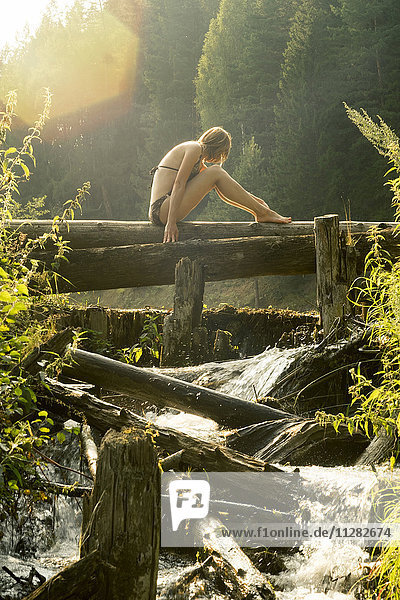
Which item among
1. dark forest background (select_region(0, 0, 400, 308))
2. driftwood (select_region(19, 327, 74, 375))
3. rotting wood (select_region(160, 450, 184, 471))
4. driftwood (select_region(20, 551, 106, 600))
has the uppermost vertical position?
dark forest background (select_region(0, 0, 400, 308))

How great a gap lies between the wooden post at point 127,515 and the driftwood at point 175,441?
92cm

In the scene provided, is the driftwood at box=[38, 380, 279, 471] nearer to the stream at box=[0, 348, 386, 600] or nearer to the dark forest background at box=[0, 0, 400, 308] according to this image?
the stream at box=[0, 348, 386, 600]

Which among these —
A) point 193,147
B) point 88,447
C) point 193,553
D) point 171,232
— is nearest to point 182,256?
point 171,232

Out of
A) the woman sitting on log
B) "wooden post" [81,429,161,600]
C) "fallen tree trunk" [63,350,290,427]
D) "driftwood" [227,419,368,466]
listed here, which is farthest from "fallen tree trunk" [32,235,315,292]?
"wooden post" [81,429,161,600]

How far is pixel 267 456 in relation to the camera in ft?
12.7

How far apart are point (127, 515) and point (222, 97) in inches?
887

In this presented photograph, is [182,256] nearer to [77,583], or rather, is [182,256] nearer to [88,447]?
[88,447]

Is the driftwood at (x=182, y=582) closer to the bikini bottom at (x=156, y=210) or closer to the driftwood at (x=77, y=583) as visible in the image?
the driftwood at (x=77, y=583)

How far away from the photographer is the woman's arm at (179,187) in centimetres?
689

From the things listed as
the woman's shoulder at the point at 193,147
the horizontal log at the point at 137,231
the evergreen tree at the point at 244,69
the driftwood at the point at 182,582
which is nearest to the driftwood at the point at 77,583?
the driftwood at the point at 182,582

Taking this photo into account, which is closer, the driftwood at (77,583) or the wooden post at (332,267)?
the driftwood at (77,583)

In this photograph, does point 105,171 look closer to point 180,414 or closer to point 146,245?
point 146,245

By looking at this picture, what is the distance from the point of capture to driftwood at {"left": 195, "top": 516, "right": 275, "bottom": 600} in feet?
8.64

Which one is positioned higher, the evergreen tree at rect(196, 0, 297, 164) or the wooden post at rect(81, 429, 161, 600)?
the evergreen tree at rect(196, 0, 297, 164)
